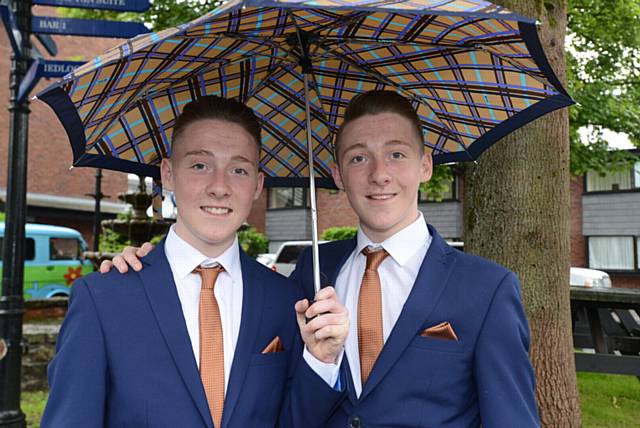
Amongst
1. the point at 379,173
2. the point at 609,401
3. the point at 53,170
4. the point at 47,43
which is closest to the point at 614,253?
the point at 609,401

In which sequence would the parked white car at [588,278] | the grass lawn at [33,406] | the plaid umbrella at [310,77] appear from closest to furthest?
the plaid umbrella at [310,77] → the grass lawn at [33,406] → the parked white car at [588,278]

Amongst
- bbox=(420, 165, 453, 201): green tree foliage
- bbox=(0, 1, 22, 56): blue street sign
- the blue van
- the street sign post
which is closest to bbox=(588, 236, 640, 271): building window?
bbox=(420, 165, 453, 201): green tree foliage

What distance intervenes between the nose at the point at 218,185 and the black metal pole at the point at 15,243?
368 cm

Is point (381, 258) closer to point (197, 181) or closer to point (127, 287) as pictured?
point (197, 181)

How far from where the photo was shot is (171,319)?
7.12 ft

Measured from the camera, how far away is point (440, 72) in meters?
2.70

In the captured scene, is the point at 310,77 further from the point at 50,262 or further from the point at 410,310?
the point at 50,262

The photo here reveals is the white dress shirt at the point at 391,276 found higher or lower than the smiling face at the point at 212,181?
lower

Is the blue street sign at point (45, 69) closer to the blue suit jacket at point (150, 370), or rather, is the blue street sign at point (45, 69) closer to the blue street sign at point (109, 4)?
the blue street sign at point (109, 4)

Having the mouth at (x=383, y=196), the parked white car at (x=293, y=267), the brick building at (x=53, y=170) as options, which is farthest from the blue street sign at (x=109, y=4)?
the brick building at (x=53, y=170)

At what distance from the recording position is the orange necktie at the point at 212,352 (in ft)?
7.06

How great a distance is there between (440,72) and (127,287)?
1.66 metres

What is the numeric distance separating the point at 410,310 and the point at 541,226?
1946 millimetres

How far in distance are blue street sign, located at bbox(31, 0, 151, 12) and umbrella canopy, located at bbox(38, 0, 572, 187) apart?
2.50 m
